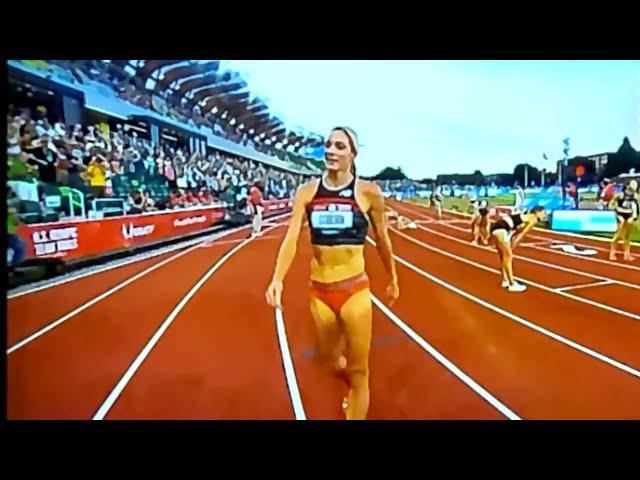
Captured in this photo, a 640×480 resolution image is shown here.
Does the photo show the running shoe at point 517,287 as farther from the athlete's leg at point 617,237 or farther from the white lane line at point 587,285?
the athlete's leg at point 617,237

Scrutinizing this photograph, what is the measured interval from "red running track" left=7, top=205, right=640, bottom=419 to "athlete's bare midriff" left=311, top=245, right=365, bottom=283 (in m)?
0.04

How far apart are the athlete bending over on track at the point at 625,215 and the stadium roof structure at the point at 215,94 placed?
3.62 feet

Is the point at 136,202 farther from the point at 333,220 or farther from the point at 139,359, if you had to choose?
the point at 333,220

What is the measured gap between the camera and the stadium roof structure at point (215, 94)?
238cm

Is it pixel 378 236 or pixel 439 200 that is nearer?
pixel 378 236

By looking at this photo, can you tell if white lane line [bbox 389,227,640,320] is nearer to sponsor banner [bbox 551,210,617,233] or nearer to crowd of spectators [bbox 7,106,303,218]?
sponsor banner [bbox 551,210,617,233]

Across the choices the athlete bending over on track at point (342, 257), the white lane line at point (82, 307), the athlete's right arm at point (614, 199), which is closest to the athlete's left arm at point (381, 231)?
the athlete bending over on track at point (342, 257)

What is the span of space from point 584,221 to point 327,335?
104 cm

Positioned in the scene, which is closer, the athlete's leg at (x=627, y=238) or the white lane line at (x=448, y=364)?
the white lane line at (x=448, y=364)

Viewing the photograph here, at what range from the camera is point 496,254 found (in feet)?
8.38

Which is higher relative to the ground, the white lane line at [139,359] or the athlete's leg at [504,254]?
the athlete's leg at [504,254]
